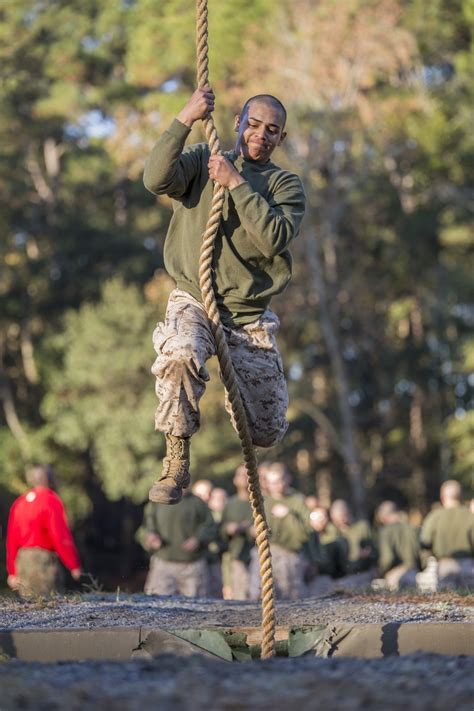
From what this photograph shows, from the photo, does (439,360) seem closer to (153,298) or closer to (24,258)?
(153,298)

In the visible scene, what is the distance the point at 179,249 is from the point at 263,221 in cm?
64

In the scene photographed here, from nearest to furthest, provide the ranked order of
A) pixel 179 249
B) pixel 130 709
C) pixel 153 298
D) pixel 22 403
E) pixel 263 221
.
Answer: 1. pixel 130 709
2. pixel 263 221
3. pixel 179 249
4. pixel 153 298
5. pixel 22 403

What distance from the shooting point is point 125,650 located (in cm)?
703

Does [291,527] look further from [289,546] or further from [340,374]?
[340,374]

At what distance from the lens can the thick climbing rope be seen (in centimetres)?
672

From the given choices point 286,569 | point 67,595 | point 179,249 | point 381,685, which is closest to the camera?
point 381,685

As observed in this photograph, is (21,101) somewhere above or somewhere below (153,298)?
above

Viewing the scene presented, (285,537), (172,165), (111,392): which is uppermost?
(111,392)

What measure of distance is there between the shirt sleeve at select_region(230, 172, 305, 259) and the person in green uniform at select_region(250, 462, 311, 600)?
318 inches

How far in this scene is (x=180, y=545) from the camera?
14398 millimetres

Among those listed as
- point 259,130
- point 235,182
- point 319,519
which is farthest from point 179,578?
point 235,182

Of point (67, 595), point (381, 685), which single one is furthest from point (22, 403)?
point (381, 685)

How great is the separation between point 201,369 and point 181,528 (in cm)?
790

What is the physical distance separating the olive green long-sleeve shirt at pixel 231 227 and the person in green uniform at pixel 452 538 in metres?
9.02
